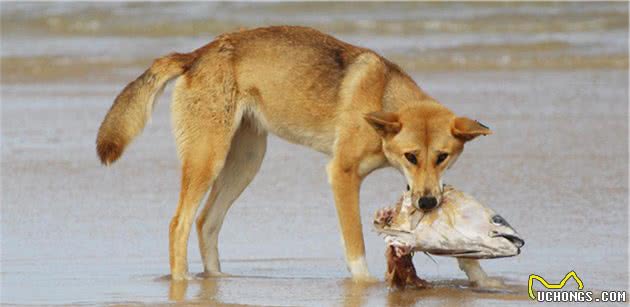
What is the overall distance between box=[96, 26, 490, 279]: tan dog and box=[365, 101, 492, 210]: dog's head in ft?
0.21

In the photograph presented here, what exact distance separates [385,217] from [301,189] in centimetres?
313

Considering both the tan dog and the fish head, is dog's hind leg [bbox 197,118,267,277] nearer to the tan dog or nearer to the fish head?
the tan dog

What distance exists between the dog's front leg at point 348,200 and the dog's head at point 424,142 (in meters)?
0.42

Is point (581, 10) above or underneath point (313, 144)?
above

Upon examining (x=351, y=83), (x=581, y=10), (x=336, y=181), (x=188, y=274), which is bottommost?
(x=188, y=274)

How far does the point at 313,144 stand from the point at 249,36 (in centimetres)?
81

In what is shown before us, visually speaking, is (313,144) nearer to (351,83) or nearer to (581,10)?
(351,83)

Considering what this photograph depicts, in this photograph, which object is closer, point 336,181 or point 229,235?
point 336,181

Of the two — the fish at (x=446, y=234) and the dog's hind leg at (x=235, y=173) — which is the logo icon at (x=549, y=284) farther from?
the dog's hind leg at (x=235, y=173)

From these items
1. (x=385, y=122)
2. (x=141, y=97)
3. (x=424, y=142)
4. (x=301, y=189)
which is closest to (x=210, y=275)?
(x=141, y=97)

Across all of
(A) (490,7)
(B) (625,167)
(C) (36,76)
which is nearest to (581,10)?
(A) (490,7)

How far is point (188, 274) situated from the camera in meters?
7.38

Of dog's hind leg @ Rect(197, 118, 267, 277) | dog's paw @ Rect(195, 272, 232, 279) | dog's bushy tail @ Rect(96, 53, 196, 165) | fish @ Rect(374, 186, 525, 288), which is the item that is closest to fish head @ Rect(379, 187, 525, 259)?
fish @ Rect(374, 186, 525, 288)

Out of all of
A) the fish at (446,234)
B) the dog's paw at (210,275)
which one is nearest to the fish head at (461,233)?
the fish at (446,234)
